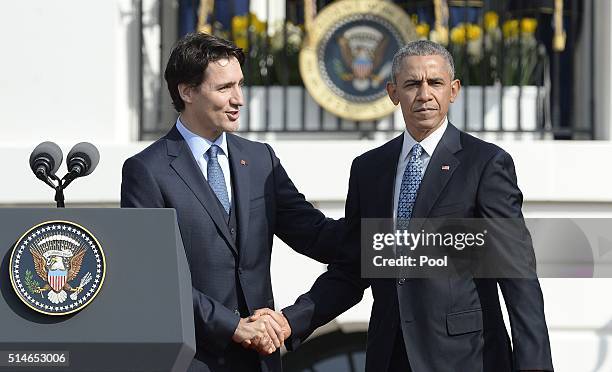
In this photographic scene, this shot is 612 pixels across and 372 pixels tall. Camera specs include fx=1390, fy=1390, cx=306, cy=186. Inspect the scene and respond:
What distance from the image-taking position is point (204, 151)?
14.8 feet

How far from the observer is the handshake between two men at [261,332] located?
4328 mm

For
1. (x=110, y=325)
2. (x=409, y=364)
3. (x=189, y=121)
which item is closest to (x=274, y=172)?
(x=189, y=121)

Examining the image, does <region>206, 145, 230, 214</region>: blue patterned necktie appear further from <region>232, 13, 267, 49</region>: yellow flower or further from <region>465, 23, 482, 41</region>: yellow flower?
<region>465, 23, 482, 41</region>: yellow flower

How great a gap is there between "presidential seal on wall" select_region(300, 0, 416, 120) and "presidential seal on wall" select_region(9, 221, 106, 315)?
368 centimetres

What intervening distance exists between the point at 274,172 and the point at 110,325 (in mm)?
1270

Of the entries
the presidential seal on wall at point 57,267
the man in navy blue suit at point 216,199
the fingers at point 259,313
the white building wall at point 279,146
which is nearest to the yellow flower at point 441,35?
the white building wall at point 279,146

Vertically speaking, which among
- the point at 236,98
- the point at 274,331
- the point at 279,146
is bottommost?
the point at 274,331

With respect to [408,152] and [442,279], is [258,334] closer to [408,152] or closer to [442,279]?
[442,279]

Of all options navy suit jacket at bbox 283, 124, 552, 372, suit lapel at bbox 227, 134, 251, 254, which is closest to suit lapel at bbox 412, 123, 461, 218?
navy suit jacket at bbox 283, 124, 552, 372

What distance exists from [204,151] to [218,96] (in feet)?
0.63

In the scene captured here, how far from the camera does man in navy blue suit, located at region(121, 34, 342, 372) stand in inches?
171

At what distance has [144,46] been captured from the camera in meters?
7.28

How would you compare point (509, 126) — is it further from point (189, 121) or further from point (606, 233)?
point (189, 121)

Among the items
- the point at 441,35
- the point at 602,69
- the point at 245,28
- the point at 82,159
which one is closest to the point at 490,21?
the point at 441,35
